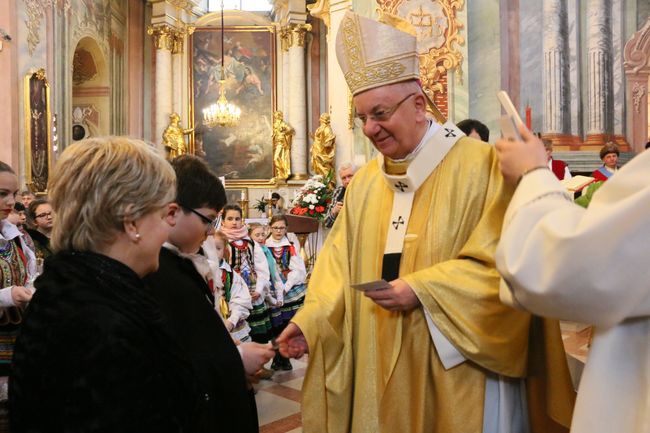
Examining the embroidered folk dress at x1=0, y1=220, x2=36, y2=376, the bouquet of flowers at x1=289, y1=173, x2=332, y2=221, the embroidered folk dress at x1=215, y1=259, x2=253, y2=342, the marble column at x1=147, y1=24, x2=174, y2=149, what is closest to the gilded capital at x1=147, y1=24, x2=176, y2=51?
the marble column at x1=147, y1=24, x2=174, y2=149

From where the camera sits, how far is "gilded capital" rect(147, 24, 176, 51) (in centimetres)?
1723

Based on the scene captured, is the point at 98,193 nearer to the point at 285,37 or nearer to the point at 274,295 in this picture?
the point at 274,295

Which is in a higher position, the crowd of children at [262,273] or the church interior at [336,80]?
the church interior at [336,80]

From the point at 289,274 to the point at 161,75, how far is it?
12488 mm

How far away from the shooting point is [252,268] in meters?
5.88

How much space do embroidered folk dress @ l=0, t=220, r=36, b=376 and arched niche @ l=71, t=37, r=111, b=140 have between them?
12764 millimetres

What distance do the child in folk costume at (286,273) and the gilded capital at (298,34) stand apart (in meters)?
11.7

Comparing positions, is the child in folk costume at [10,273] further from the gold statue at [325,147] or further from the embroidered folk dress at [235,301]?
the gold statue at [325,147]

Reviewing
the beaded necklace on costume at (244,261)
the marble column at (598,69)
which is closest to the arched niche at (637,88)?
the marble column at (598,69)

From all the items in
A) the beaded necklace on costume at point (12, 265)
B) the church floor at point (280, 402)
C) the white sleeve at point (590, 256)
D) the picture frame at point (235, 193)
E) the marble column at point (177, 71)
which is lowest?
the church floor at point (280, 402)

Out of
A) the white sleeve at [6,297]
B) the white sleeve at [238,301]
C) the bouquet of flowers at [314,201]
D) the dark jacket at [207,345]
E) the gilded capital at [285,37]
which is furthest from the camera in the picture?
the gilded capital at [285,37]

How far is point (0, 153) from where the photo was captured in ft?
32.7

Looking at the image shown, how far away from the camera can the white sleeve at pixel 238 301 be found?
4.57 metres

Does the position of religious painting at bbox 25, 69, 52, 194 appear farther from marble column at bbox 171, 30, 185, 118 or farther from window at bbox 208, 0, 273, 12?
window at bbox 208, 0, 273, 12
